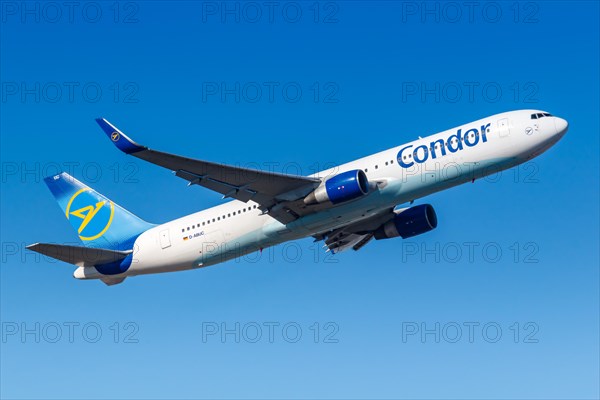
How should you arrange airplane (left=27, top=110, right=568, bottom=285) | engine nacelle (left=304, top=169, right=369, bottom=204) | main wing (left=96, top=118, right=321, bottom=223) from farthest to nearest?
airplane (left=27, top=110, right=568, bottom=285) → engine nacelle (left=304, top=169, right=369, bottom=204) → main wing (left=96, top=118, right=321, bottom=223)

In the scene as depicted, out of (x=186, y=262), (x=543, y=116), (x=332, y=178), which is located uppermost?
(x=543, y=116)

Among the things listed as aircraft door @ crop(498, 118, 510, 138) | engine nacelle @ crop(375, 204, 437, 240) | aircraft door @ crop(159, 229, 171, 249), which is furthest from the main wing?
aircraft door @ crop(498, 118, 510, 138)

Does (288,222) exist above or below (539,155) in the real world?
below

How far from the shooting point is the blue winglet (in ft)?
122

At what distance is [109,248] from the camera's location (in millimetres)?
49875

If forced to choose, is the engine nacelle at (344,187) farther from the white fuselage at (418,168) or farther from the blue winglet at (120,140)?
the blue winglet at (120,140)

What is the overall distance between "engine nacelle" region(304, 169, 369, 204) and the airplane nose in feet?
31.3

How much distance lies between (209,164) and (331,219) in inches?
280

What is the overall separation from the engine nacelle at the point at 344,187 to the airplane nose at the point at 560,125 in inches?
376

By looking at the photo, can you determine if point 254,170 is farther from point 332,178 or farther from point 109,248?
point 109,248

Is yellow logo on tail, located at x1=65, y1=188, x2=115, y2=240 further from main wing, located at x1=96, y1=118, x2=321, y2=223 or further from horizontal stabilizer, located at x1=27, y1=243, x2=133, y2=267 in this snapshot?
main wing, located at x1=96, y1=118, x2=321, y2=223

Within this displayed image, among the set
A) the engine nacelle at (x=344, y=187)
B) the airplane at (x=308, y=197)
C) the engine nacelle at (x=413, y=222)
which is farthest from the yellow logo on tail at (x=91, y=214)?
the engine nacelle at (x=413, y=222)

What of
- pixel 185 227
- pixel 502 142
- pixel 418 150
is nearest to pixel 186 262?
pixel 185 227

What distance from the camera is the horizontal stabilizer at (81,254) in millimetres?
45144
